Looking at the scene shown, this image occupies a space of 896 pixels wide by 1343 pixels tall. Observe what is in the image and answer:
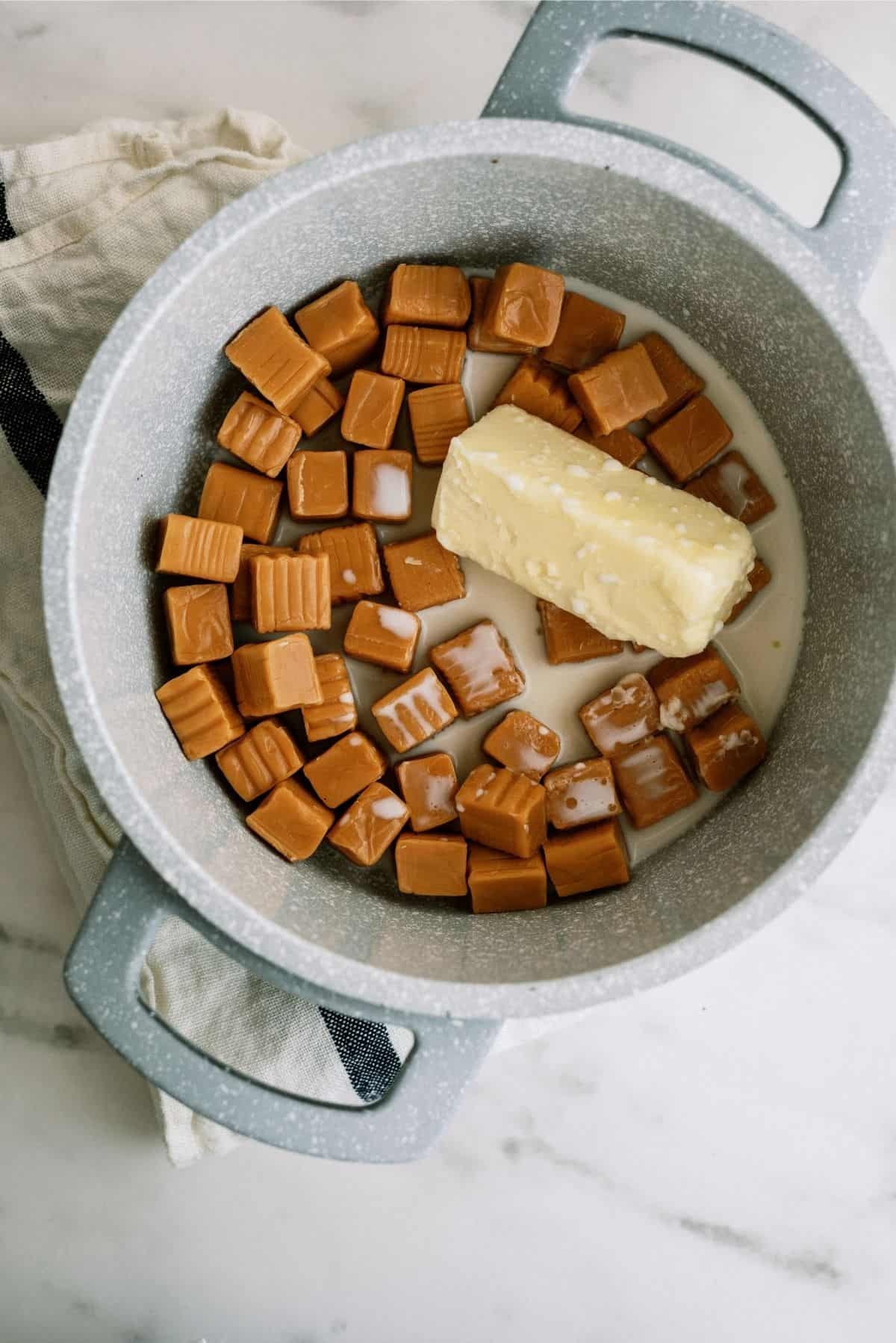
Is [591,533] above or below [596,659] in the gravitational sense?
above

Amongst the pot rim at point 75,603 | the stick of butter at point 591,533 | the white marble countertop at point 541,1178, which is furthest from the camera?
the white marble countertop at point 541,1178

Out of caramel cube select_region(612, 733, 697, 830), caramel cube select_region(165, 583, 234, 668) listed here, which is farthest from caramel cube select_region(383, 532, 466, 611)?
caramel cube select_region(612, 733, 697, 830)

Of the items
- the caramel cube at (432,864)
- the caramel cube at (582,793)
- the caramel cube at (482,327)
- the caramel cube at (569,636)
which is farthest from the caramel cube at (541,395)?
the caramel cube at (432,864)

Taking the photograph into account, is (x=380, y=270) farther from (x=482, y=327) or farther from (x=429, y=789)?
(x=429, y=789)

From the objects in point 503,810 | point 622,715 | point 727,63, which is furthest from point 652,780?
point 727,63

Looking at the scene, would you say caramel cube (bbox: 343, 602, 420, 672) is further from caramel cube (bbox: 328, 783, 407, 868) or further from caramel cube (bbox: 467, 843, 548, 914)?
caramel cube (bbox: 467, 843, 548, 914)

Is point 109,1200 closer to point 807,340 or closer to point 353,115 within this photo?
point 807,340

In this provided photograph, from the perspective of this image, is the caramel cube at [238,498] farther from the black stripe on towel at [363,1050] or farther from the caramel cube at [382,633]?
the black stripe on towel at [363,1050]
